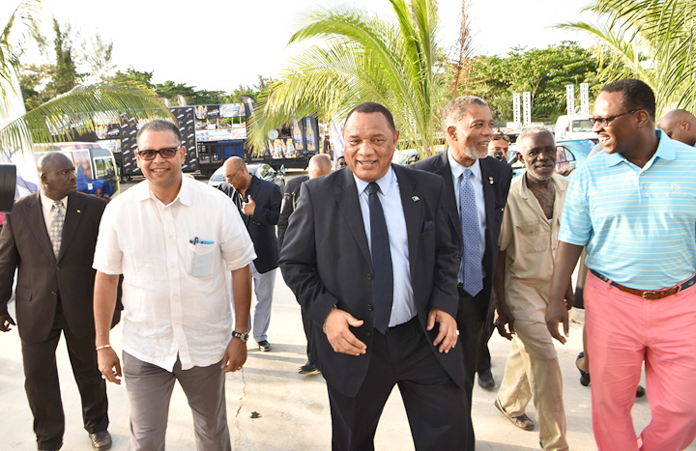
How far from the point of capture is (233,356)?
256cm

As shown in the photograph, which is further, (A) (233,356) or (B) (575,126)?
(B) (575,126)

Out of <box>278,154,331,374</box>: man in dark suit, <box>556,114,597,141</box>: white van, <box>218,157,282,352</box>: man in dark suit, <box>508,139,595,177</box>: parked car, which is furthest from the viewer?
<box>556,114,597,141</box>: white van

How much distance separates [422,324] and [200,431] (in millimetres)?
1375

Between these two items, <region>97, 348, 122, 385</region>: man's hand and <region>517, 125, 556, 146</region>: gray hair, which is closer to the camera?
<region>97, 348, 122, 385</region>: man's hand

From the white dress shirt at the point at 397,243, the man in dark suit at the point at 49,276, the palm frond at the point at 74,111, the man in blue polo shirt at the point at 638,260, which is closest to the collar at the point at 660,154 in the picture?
the man in blue polo shirt at the point at 638,260

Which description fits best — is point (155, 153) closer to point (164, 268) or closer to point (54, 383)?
point (164, 268)

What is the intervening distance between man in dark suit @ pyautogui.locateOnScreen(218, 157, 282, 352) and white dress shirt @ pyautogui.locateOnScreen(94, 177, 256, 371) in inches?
94.4

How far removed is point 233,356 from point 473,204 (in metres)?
1.66

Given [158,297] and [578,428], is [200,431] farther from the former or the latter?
[578,428]

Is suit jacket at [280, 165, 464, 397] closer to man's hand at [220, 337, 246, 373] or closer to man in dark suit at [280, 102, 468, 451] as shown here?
man in dark suit at [280, 102, 468, 451]

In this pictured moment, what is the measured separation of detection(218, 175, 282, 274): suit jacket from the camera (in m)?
4.96

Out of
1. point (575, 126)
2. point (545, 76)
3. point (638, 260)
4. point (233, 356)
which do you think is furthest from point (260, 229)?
point (545, 76)

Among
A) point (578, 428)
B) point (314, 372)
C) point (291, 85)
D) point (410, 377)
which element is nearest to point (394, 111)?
point (291, 85)

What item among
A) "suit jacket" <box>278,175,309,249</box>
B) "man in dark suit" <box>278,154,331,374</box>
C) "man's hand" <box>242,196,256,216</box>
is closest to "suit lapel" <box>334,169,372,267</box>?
"man in dark suit" <box>278,154,331,374</box>
